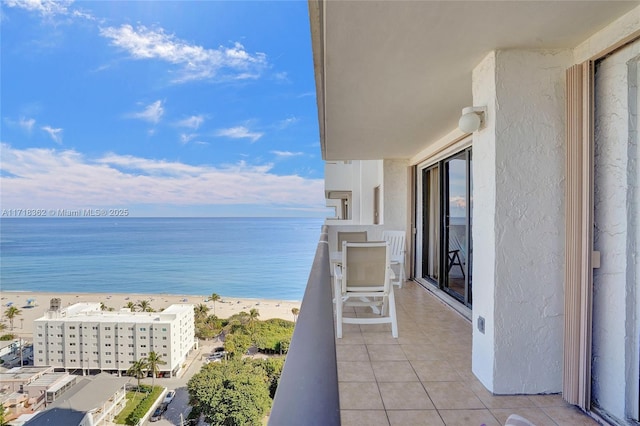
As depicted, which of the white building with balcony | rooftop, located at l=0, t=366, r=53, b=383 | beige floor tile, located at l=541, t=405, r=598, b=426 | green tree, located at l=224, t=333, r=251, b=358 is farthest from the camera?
green tree, located at l=224, t=333, r=251, b=358

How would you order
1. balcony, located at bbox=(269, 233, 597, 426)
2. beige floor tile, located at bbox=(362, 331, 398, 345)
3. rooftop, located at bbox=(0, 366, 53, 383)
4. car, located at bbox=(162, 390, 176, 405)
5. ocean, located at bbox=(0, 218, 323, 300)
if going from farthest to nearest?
ocean, located at bbox=(0, 218, 323, 300)
rooftop, located at bbox=(0, 366, 53, 383)
car, located at bbox=(162, 390, 176, 405)
beige floor tile, located at bbox=(362, 331, 398, 345)
balcony, located at bbox=(269, 233, 597, 426)

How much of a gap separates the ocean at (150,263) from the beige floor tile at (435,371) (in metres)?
14.8

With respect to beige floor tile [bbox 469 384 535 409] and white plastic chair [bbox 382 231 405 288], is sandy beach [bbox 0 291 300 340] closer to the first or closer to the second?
white plastic chair [bbox 382 231 405 288]

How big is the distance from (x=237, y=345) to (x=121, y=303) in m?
11.4

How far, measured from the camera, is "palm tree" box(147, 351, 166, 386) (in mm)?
8625

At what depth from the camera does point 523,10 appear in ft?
5.54

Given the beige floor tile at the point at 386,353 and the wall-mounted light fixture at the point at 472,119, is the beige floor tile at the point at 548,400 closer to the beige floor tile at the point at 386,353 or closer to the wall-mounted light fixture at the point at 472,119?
the beige floor tile at the point at 386,353

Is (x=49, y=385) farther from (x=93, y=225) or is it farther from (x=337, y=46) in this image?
(x=93, y=225)

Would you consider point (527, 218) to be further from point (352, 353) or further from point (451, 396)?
point (352, 353)

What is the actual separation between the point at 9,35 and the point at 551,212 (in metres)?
29.3

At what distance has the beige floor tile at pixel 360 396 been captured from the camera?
211cm

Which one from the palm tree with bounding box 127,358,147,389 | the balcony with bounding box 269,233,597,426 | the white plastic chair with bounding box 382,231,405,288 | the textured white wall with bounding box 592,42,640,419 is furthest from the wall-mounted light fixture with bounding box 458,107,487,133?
the palm tree with bounding box 127,358,147,389

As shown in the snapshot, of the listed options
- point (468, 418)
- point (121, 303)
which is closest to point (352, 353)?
point (468, 418)

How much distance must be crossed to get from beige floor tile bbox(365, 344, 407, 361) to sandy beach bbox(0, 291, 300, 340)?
12193 millimetres
